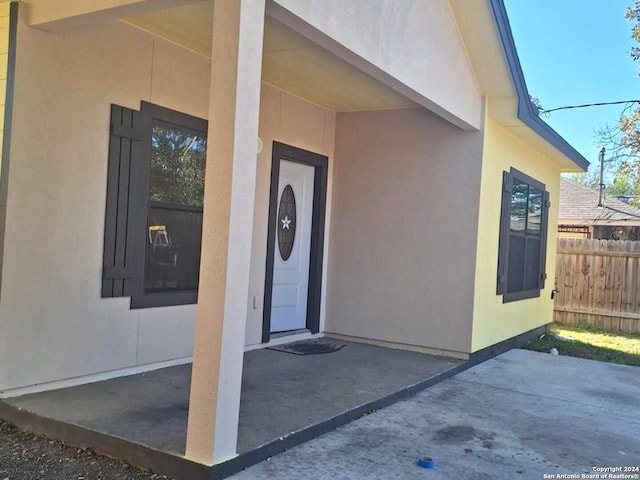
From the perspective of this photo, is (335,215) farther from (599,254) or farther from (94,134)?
(599,254)

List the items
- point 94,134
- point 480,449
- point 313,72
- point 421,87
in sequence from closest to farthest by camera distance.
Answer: point 480,449 < point 94,134 < point 421,87 < point 313,72

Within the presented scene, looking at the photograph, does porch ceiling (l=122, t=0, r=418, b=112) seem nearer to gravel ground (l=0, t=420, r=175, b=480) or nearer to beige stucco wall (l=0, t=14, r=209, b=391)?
beige stucco wall (l=0, t=14, r=209, b=391)

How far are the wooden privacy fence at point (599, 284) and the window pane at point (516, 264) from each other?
142 inches

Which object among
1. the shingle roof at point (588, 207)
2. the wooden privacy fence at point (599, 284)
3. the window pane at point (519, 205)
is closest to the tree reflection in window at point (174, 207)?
the window pane at point (519, 205)

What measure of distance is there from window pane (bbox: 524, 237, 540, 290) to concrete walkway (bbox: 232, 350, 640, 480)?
2.49 meters

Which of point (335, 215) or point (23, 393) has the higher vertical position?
point (335, 215)

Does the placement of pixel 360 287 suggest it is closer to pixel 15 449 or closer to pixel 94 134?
pixel 94 134

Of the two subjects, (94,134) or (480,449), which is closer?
(480,449)

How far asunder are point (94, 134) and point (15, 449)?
7.61 ft

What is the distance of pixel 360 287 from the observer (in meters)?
7.28

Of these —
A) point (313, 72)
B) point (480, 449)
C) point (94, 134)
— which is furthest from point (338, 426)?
point (313, 72)

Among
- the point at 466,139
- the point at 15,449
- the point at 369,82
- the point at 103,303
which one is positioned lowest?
the point at 15,449

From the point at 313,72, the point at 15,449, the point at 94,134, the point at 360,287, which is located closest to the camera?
the point at 15,449

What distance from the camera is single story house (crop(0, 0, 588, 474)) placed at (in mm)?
3273
